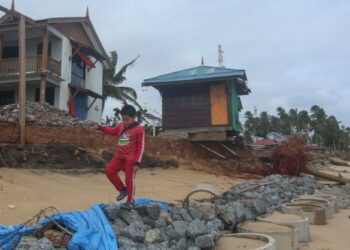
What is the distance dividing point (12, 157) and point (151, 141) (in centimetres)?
654

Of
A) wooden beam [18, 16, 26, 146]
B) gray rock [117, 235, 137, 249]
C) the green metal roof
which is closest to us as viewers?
gray rock [117, 235, 137, 249]

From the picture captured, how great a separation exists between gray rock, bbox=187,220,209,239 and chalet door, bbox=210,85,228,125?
13869mm

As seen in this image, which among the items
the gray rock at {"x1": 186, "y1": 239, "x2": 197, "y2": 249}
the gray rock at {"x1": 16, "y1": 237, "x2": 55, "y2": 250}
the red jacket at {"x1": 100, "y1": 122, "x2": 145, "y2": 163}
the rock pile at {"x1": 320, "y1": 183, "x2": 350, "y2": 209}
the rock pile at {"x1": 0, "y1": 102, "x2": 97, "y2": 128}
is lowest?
the rock pile at {"x1": 320, "y1": 183, "x2": 350, "y2": 209}

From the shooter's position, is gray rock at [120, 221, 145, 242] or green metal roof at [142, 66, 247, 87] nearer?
gray rock at [120, 221, 145, 242]

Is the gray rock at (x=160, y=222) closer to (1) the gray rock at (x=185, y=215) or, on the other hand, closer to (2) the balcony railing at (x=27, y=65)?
(1) the gray rock at (x=185, y=215)

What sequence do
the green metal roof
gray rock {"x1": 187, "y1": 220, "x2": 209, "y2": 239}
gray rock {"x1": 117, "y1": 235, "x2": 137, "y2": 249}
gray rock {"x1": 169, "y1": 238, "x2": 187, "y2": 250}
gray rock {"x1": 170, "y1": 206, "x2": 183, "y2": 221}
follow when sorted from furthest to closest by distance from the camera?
1. the green metal roof
2. gray rock {"x1": 170, "y1": 206, "x2": 183, "y2": 221}
3. gray rock {"x1": 187, "y1": 220, "x2": 209, "y2": 239}
4. gray rock {"x1": 169, "y1": 238, "x2": 187, "y2": 250}
5. gray rock {"x1": 117, "y1": 235, "x2": 137, "y2": 249}

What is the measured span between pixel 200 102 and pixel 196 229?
14487 mm

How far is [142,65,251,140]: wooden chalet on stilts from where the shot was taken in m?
19.4

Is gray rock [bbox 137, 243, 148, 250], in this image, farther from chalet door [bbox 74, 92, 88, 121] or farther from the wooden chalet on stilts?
chalet door [bbox 74, 92, 88, 121]

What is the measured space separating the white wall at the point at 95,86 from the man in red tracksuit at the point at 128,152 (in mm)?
20356

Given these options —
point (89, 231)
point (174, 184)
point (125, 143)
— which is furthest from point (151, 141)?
point (89, 231)

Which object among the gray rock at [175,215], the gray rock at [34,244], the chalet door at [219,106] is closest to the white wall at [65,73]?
the chalet door at [219,106]

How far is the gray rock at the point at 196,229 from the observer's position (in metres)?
5.73

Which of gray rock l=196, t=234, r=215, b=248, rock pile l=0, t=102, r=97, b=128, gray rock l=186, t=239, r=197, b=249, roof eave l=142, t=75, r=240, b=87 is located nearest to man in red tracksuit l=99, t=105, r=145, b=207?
gray rock l=186, t=239, r=197, b=249
